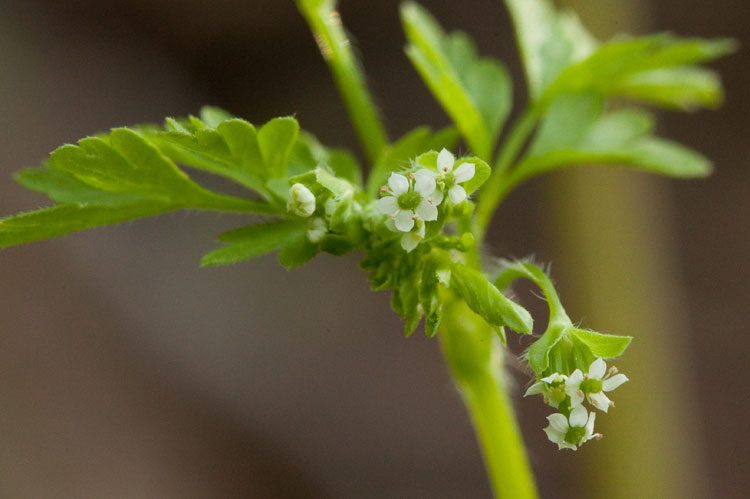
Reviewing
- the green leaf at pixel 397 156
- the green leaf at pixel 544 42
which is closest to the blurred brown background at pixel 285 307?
the green leaf at pixel 544 42

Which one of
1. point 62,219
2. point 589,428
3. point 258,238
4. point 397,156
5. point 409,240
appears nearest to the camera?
point 589,428

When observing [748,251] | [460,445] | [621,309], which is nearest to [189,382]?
[460,445]

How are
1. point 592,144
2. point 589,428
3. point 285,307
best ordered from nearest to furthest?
point 589,428, point 592,144, point 285,307

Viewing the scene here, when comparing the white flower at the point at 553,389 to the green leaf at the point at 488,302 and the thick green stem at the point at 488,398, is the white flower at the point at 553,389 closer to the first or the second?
the green leaf at the point at 488,302

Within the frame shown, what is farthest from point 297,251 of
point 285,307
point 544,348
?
point 285,307

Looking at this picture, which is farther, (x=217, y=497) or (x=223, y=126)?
(x=217, y=497)

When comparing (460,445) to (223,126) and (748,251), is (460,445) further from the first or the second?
(223,126)

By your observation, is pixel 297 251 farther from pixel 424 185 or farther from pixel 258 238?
pixel 424 185
